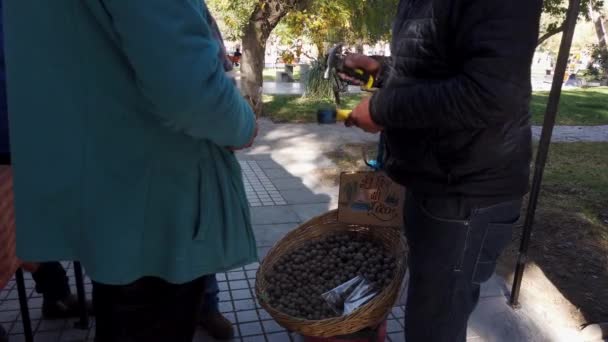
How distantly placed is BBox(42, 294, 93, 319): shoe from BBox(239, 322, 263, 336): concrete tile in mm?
811

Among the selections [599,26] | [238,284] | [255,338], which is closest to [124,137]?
[255,338]

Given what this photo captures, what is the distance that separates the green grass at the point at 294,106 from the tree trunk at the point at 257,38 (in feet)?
2.37

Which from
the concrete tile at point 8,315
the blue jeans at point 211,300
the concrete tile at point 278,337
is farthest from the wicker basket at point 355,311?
the concrete tile at point 8,315

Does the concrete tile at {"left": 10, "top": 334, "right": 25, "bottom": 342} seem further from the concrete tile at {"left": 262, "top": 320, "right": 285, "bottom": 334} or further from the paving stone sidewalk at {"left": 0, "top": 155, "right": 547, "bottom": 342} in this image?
the concrete tile at {"left": 262, "top": 320, "right": 285, "bottom": 334}

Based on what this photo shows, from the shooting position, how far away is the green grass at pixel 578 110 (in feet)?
32.2

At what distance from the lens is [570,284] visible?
124 inches

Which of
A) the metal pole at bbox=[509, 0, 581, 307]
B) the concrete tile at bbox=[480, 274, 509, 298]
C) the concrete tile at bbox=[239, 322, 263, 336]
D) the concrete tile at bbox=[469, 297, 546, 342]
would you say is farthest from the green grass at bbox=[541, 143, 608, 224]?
the concrete tile at bbox=[239, 322, 263, 336]

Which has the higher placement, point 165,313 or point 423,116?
point 423,116

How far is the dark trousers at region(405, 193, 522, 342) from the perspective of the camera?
1.55 metres

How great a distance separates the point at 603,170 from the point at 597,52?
5.69ft

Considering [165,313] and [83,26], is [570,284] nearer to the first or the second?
[165,313]

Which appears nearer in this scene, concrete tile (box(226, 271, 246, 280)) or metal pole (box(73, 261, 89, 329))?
metal pole (box(73, 261, 89, 329))

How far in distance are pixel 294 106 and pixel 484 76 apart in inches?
358

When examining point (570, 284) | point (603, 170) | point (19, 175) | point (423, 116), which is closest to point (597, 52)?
point (603, 170)
